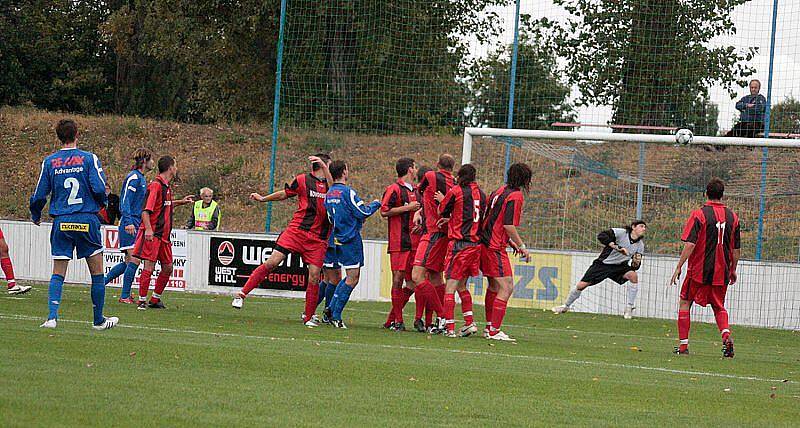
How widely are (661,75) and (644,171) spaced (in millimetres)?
1925

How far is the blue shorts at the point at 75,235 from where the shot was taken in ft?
33.8

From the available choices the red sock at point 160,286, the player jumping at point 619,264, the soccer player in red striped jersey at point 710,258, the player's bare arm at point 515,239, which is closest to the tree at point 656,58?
the player jumping at point 619,264

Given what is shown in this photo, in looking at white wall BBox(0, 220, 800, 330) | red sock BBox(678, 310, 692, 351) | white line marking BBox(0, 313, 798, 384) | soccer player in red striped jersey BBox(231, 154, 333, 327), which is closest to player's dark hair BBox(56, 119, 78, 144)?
white line marking BBox(0, 313, 798, 384)

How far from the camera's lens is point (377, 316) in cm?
1634

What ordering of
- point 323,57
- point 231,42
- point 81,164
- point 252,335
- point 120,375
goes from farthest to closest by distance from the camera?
point 231,42 → point 323,57 → point 252,335 → point 81,164 → point 120,375

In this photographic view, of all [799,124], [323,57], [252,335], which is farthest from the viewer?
[323,57]

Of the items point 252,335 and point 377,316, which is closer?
point 252,335

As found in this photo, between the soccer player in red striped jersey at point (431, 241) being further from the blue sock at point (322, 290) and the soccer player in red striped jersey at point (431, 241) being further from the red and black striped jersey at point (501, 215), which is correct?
the blue sock at point (322, 290)

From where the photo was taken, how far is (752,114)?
19.6 m

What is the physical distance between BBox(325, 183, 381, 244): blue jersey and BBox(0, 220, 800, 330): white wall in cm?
698

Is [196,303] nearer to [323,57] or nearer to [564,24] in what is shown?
[323,57]

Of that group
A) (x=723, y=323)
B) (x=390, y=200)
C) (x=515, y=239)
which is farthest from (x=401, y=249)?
(x=723, y=323)

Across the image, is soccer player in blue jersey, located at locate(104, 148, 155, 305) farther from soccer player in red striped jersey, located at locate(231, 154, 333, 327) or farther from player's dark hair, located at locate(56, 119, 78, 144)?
player's dark hair, located at locate(56, 119, 78, 144)

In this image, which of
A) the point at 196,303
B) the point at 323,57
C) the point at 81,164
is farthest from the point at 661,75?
the point at 81,164
